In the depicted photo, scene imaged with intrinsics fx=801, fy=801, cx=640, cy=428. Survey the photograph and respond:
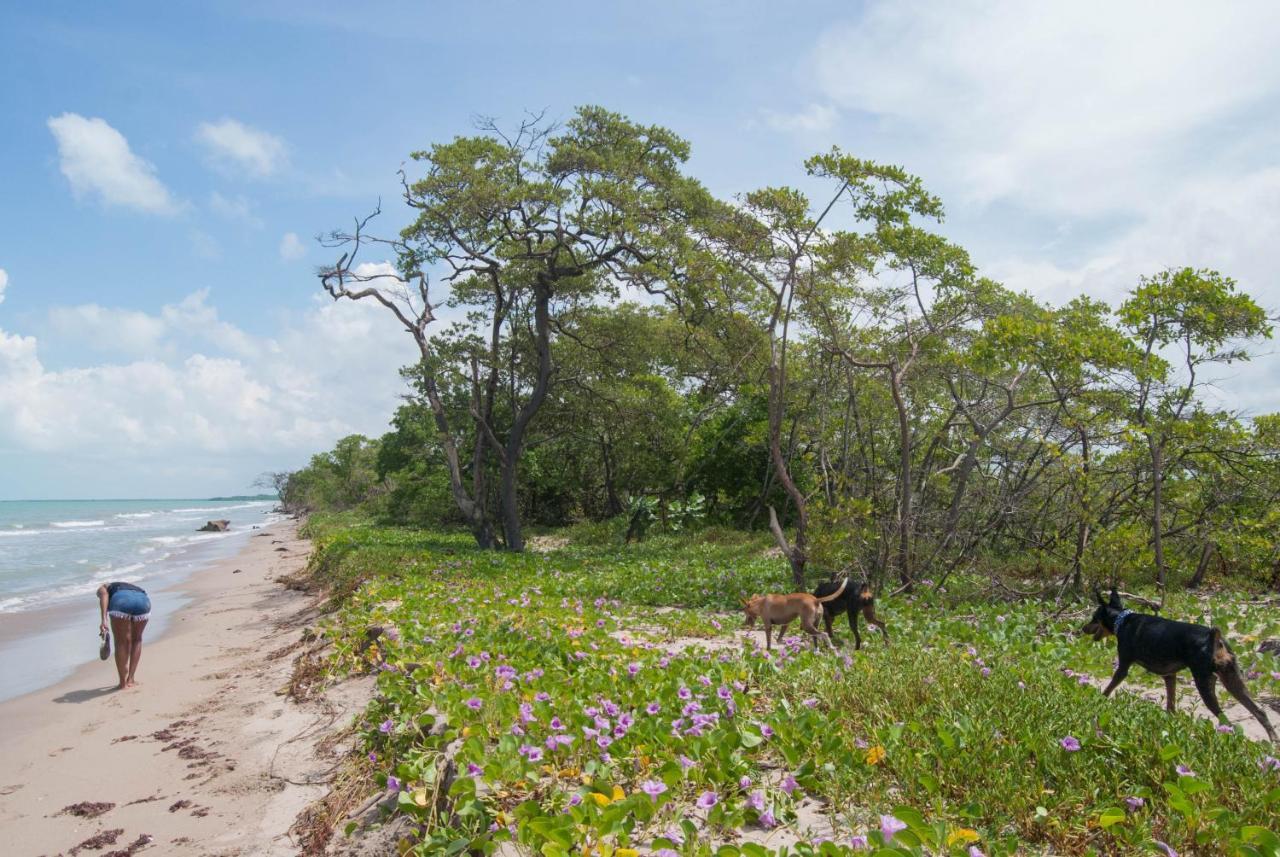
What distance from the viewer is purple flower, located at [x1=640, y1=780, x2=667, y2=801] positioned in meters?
3.39

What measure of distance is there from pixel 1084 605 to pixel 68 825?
32.8ft

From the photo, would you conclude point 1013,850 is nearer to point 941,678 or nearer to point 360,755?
point 941,678


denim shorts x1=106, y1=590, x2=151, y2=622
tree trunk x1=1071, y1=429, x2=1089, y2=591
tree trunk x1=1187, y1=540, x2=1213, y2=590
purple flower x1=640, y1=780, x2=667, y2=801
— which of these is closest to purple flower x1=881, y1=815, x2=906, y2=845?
purple flower x1=640, y1=780, x2=667, y2=801

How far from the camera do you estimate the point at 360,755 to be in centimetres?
535

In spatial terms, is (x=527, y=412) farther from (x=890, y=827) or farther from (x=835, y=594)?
(x=890, y=827)

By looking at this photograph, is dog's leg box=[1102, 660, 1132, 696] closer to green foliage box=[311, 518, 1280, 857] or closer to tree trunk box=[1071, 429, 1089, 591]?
green foliage box=[311, 518, 1280, 857]

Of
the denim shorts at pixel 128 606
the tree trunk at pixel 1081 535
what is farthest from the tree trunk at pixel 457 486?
the tree trunk at pixel 1081 535

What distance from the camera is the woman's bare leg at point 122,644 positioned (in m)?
9.01

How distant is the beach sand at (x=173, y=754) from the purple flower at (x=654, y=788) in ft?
8.04

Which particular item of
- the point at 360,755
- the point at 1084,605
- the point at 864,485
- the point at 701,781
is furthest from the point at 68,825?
the point at 864,485

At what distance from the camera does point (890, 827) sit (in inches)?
116

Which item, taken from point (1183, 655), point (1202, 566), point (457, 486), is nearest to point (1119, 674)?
point (1183, 655)

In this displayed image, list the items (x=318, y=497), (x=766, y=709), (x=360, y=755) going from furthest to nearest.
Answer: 1. (x=318, y=497)
2. (x=360, y=755)
3. (x=766, y=709)

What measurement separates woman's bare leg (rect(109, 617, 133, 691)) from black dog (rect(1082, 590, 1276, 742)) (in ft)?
31.5
